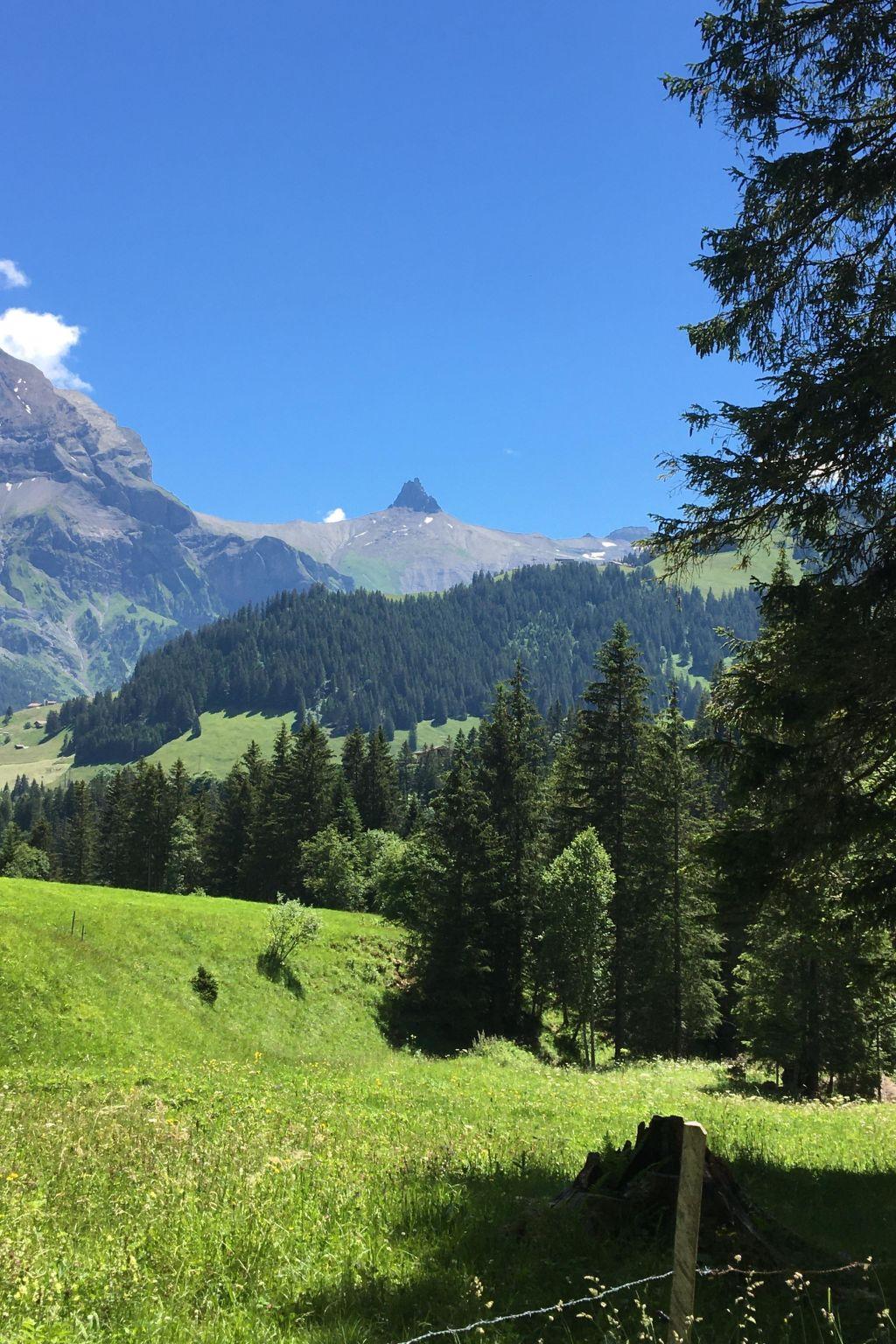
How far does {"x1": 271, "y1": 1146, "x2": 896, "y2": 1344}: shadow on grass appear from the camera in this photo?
18.7 ft

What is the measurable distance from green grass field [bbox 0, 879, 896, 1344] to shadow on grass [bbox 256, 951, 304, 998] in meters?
15.3

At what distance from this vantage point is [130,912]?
34094 millimetres

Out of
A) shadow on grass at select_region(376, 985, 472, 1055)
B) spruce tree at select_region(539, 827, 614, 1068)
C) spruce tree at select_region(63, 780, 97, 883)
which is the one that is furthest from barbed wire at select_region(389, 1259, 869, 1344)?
spruce tree at select_region(63, 780, 97, 883)

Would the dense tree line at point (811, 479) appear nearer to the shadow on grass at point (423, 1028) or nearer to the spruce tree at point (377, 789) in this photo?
the shadow on grass at point (423, 1028)

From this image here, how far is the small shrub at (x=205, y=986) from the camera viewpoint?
30969mm

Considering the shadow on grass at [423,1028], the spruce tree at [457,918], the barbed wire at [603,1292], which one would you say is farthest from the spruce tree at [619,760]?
the barbed wire at [603,1292]

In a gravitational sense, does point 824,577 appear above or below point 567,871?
above

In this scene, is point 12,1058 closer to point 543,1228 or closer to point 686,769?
point 543,1228

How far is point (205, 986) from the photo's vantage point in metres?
31.2

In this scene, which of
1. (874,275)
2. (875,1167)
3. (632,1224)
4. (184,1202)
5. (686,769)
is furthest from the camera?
(686,769)

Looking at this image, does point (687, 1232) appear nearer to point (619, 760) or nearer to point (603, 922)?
point (603, 922)

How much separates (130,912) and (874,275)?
3470 cm

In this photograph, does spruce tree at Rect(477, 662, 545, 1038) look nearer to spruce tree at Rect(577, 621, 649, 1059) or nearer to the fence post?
spruce tree at Rect(577, 621, 649, 1059)

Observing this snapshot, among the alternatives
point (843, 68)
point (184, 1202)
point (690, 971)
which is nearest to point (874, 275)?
point (843, 68)
